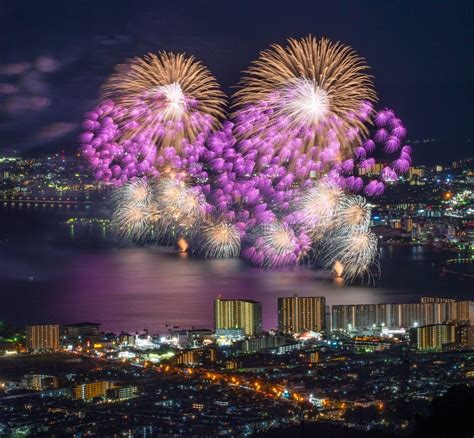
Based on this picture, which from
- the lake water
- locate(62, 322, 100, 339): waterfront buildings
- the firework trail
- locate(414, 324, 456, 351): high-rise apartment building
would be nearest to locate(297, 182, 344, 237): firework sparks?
locate(414, 324, 456, 351): high-rise apartment building

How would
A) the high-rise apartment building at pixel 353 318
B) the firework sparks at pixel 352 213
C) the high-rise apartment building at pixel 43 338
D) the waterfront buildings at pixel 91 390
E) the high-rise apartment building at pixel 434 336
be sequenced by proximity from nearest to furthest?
the waterfront buildings at pixel 91 390
the high-rise apartment building at pixel 434 336
the high-rise apartment building at pixel 43 338
the firework sparks at pixel 352 213
the high-rise apartment building at pixel 353 318

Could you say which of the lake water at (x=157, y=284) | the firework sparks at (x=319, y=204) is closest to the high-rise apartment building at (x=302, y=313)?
the lake water at (x=157, y=284)

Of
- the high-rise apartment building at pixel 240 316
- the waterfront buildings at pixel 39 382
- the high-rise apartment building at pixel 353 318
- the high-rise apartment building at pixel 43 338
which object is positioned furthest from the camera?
the high-rise apartment building at pixel 353 318

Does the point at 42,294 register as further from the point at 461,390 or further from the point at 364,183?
the point at 461,390

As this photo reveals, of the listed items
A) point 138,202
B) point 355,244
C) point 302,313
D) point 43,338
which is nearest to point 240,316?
point 302,313

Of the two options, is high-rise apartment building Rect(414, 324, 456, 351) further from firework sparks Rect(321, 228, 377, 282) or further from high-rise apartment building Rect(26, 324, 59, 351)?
high-rise apartment building Rect(26, 324, 59, 351)

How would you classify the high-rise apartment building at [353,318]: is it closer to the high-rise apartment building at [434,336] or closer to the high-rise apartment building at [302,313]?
the high-rise apartment building at [302,313]

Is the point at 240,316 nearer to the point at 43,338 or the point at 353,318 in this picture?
the point at 353,318
